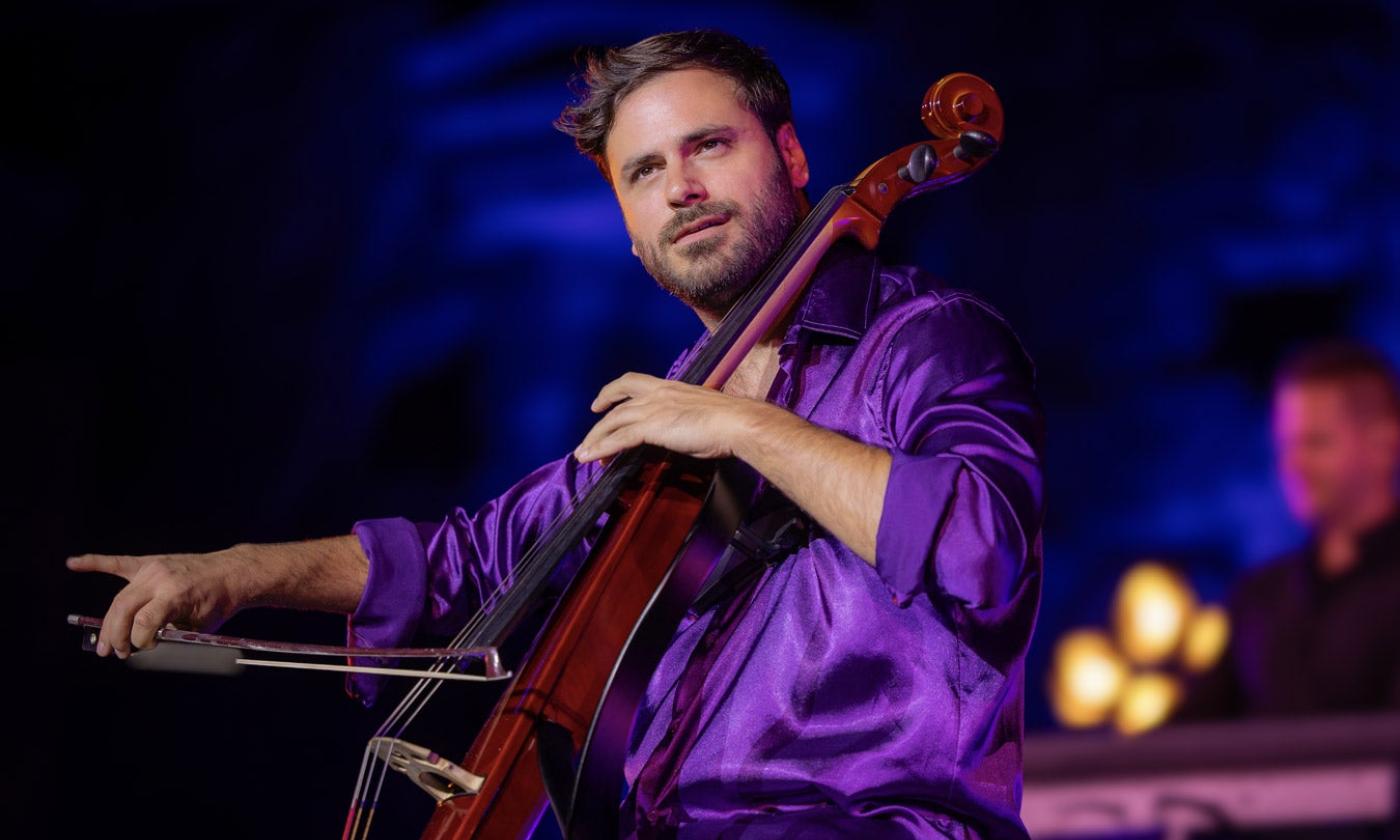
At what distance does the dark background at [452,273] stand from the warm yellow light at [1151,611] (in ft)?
Result: 0.36

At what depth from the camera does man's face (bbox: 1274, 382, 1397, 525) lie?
3.82 m

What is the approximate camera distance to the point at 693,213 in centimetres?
207

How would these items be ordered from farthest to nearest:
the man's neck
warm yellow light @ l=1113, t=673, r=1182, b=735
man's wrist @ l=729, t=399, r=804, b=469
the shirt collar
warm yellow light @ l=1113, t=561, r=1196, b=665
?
warm yellow light @ l=1113, t=561, r=1196, b=665 → warm yellow light @ l=1113, t=673, r=1182, b=735 → the man's neck → the shirt collar → man's wrist @ l=729, t=399, r=804, b=469

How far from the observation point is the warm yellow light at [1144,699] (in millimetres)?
4324

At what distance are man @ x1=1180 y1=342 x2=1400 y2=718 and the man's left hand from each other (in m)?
2.54

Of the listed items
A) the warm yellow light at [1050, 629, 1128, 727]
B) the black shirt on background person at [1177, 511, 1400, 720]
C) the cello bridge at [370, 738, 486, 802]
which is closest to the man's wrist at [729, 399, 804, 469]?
the cello bridge at [370, 738, 486, 802]

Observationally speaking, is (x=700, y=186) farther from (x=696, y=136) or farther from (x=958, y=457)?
(x=958, y=457)

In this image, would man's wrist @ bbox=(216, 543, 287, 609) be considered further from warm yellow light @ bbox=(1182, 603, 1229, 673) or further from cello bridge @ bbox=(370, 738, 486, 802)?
warm yellow light @ bbox=(1182, 603, 1229, 673)

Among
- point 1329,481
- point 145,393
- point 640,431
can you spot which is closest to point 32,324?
point 145,393

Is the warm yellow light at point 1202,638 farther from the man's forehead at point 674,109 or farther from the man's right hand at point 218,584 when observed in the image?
the man's right hand at point 218,584

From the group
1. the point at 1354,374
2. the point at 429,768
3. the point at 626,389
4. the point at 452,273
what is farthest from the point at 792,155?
the point at 452,273

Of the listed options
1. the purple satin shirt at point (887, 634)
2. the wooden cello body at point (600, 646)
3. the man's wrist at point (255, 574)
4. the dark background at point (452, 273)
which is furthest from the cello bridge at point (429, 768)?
the dark background at point (452, 273)

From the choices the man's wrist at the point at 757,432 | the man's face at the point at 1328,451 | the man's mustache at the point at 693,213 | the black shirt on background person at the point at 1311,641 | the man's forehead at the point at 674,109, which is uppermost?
the man's forehead at the point at 674,109

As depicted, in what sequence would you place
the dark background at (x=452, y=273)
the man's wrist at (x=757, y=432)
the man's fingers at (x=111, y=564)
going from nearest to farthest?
the man's wrist at (x=757, y=432) → the man's fingers at (x=111, y=564) → the dark background at (x=452, y=273)
